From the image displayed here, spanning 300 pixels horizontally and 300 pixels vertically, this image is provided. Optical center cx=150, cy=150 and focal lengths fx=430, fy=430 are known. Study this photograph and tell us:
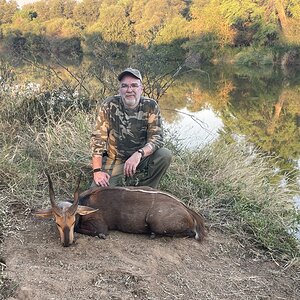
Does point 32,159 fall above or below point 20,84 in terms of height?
below

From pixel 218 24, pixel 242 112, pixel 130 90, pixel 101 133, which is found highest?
pixel 218 24

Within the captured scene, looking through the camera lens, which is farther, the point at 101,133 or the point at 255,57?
the point at 255,57

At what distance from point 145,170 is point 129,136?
0.52 metres

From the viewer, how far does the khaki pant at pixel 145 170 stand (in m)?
→ 5.50

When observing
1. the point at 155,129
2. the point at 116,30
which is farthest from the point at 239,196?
the point at 116,30

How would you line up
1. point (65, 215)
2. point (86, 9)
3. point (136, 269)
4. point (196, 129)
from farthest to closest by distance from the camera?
point (86, 9)
point (196, 129)
point (65, 215)
point (136, 269)

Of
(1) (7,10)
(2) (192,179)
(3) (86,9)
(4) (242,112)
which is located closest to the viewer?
(2) (192,179)

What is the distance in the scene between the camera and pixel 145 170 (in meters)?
5.67

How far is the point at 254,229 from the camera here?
5.34 m

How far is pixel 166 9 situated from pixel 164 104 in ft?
106

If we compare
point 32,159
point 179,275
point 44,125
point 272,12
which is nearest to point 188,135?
point 44,125

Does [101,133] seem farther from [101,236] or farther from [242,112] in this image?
[242,112]

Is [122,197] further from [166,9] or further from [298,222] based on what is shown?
[166,9]

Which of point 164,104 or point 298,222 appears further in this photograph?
point 164,104
